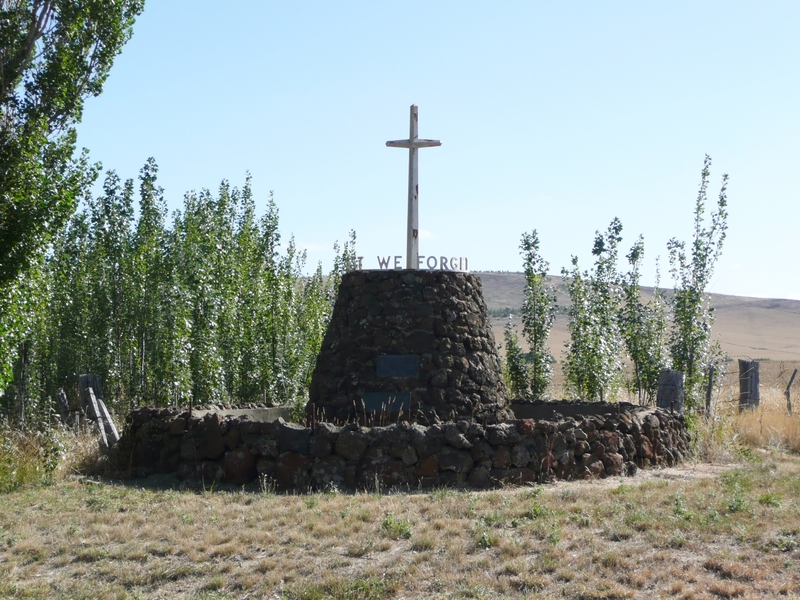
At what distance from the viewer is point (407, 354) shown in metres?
10.9

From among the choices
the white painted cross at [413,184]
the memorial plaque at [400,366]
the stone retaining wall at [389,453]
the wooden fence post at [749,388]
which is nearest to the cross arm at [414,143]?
the white painted cross at [413,184]

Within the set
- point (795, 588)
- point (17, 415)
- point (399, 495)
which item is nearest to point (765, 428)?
point (399, 495)

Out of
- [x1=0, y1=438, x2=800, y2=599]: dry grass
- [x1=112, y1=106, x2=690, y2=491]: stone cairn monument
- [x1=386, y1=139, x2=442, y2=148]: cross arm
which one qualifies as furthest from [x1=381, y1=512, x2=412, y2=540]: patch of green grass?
[x1=386, y1=139, x2=442, y2=148]: cross arm

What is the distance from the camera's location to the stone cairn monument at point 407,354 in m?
10.8

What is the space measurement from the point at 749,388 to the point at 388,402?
30.3 ft

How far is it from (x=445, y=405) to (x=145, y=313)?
8878 millimetres

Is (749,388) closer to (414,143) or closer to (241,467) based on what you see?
(414,143)

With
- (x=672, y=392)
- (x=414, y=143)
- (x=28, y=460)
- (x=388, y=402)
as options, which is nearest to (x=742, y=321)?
(x=672, y=392)

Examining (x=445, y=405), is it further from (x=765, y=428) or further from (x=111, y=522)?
(x=765, y=428)

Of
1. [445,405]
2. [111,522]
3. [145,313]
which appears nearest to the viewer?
[111,522]

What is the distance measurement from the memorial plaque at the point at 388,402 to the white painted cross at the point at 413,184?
170 cm

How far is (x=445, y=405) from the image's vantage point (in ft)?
35.5

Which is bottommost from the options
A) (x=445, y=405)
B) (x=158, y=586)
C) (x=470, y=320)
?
(x=158, y=586)

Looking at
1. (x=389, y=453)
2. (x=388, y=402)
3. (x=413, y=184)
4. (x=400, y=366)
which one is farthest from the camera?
(x=413, y=184)
